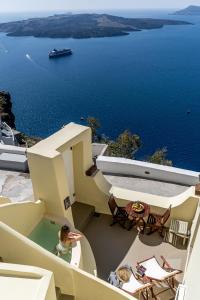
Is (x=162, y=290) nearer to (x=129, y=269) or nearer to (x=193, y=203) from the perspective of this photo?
(x=129, y=269)

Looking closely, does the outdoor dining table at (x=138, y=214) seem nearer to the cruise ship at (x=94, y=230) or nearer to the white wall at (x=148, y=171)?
the cruise ship at (x=94, y=230)

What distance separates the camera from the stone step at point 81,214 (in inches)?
410

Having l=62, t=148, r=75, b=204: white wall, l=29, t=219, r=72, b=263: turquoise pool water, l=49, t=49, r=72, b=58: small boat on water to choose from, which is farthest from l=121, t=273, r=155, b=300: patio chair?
l=49, t=49, r=72, b=58: small boat on water

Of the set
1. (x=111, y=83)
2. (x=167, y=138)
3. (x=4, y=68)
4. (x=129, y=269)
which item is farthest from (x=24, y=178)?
(x=4, y=68)

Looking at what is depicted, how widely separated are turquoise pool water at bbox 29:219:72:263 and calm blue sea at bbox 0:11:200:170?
58453mm

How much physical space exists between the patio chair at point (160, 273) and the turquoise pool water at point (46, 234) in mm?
2477

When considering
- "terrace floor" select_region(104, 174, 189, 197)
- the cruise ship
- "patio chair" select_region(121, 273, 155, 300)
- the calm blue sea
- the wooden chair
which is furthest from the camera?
the calm blue sea

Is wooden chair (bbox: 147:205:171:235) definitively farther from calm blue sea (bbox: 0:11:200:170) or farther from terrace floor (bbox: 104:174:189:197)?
calm blue sea (bbox: 0:11:200:170)

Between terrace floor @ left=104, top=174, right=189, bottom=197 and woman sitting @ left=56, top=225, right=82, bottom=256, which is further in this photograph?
terrace floor @ left=104, top=174, right=189, bottom=197

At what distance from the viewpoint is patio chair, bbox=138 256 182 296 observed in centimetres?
845

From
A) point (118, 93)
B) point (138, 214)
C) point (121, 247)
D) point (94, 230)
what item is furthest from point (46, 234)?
point (118, 93)

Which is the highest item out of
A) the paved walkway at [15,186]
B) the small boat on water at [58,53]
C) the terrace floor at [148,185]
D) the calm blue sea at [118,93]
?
the terrace floor at [148,185]

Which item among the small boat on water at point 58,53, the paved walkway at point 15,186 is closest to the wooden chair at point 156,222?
the paved walkway at point 15,186

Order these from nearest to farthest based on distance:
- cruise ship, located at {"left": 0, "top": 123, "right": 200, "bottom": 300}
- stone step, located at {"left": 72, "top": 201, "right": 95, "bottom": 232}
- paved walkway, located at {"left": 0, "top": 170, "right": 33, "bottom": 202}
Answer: cruise ship, located at {"left": 0, "top": 123, "right": 200, "bottom": 300} → stone step, located at {"left": 72, "top": 201, "right": 95, "bottom": 232} → paved walkway, located at {"left": 0, "top": 170, "right": 33, "bottom": 202}
